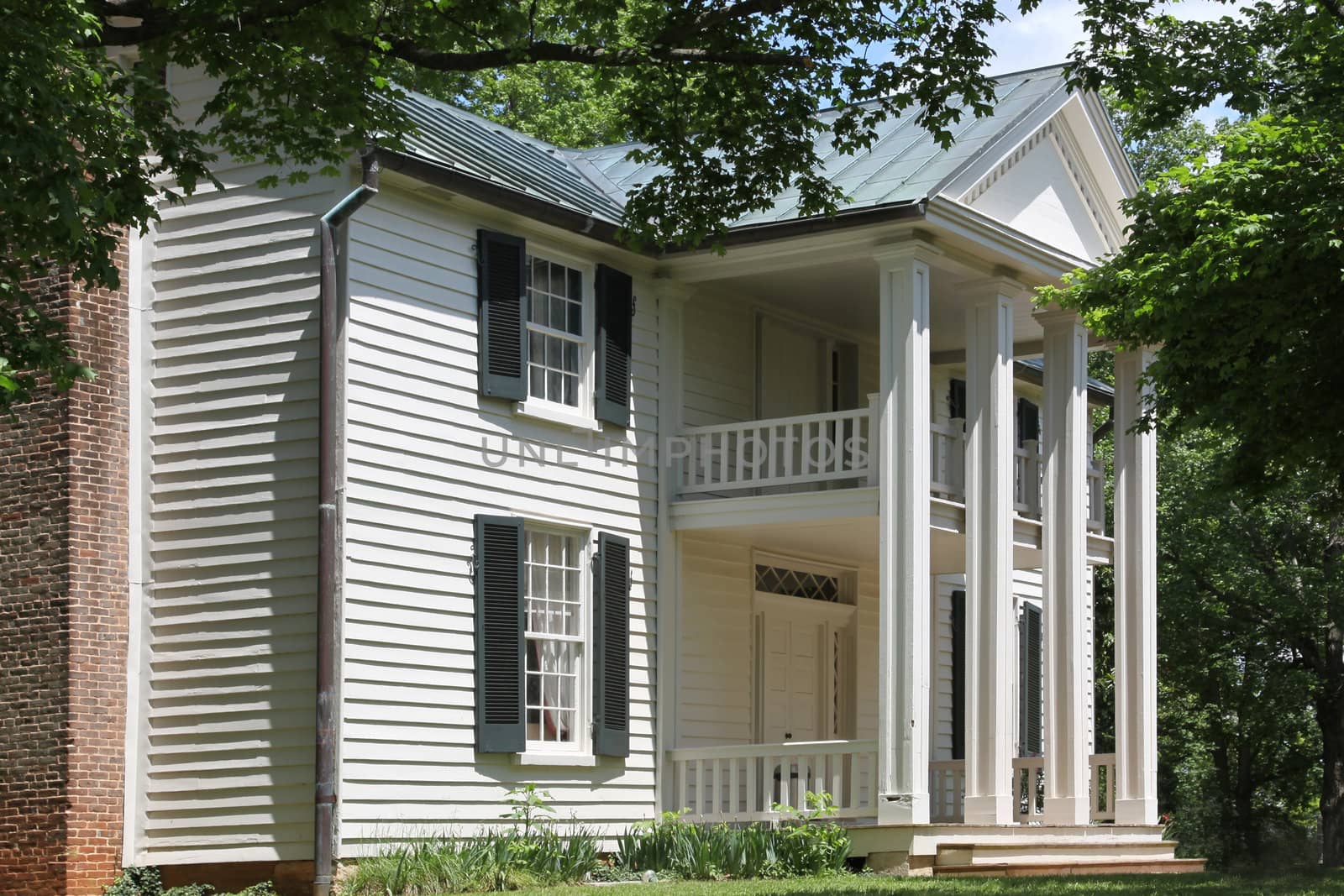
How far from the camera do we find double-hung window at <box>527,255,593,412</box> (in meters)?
18.3

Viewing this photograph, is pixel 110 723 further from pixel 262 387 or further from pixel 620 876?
pixel 620 876

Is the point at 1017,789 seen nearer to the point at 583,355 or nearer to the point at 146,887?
the point at 583,355

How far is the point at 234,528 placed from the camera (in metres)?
16.2

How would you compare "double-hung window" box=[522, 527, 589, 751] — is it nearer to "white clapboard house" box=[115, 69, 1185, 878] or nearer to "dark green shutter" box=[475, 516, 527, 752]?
"white clapboard house" box=[115, 69, 1185, 878]

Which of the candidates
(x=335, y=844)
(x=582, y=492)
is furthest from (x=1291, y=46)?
(x=335, y=844)

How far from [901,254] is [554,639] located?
520cm

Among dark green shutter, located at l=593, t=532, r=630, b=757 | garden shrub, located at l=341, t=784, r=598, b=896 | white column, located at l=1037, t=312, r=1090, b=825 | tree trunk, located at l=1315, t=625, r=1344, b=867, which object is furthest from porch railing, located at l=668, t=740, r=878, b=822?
tree trunk, located at l=1315, t=625, r=1344, b=867

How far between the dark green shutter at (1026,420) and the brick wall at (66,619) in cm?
1473

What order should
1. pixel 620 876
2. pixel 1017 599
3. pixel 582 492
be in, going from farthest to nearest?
pixel 1017 599 → pixel 582 492 → pixel 620 876

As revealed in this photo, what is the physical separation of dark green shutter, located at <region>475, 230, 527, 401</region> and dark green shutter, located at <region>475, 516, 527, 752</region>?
1348mm

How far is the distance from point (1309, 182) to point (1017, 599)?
1252cm

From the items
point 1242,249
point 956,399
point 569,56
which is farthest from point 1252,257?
point 956,399

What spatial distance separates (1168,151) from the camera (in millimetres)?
38844

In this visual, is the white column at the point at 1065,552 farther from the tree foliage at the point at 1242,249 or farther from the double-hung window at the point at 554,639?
the double-hung window at the point at 554,639
